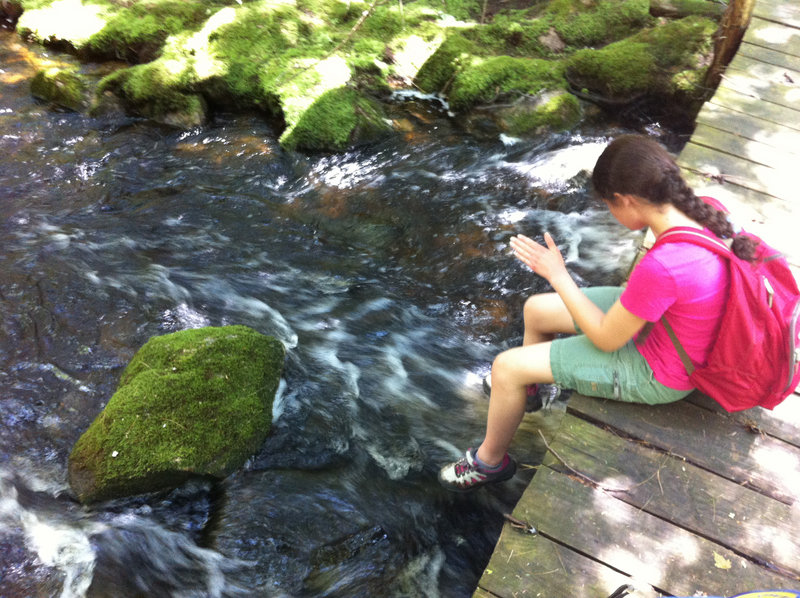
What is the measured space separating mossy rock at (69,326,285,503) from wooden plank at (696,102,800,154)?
401 centimetres

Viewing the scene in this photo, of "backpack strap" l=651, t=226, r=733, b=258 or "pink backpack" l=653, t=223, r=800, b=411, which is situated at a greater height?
"backpack strap" l=651, t=226, r=733, b=258

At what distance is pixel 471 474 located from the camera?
322 cm

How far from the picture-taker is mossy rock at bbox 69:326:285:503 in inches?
128

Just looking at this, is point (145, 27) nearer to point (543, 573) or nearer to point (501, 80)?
point (501, 80)

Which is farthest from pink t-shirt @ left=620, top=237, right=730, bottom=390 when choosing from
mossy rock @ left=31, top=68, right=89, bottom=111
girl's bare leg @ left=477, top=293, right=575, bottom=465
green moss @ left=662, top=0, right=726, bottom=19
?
mossy rock @ left=31, top=68, right=89, bottom=111

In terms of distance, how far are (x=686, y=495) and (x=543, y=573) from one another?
741 mm

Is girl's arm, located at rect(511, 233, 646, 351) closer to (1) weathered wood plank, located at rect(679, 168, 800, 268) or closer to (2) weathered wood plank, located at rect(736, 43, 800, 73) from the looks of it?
(1) weathered wood plank, located at rect(679, 168, 800, 268)

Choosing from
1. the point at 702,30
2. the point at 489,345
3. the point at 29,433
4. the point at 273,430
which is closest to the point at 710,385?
the point at 489,345

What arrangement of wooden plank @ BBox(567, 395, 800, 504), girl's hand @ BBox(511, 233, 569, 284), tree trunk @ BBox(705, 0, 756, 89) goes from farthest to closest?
tree trunk @ BBox(705, 0, 756, 89) → girl's hand @ BBox(511, 233, 569, 284) → wooden plank @ BBox(567, 395, 800, 504)

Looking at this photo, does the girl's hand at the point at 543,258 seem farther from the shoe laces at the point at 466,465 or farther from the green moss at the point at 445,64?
the green moss at the point at 445,64

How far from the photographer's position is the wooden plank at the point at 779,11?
636 cm

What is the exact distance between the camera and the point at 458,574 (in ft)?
10.5

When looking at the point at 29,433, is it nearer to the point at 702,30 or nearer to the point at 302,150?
the point at 302,150

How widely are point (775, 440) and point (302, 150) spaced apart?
498 centimetres
